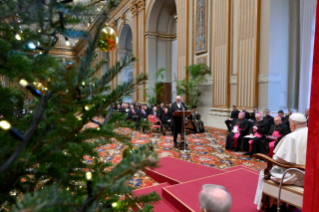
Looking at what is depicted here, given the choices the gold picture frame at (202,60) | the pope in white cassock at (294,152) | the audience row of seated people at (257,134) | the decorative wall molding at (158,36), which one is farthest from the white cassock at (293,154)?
the decorative wall molding at (158,36)

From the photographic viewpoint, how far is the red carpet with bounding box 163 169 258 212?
2.73 meters

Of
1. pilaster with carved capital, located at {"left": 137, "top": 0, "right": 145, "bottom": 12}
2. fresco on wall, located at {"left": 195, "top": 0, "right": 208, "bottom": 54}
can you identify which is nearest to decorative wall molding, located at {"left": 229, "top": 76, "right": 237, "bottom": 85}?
fresco on wall, located at {"left": 195, "top": 0, "right": 208, "bottom": 54}

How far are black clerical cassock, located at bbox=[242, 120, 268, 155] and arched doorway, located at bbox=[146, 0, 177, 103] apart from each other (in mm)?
8256

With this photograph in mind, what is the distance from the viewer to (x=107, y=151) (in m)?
6.22

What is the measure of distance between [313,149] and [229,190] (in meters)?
1.88

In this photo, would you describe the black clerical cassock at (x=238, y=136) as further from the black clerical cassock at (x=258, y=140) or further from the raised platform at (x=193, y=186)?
the raised platform at (x=193, y=186)

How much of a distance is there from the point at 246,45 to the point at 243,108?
236cm

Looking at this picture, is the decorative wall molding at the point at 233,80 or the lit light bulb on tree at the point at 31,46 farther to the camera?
the decorative wall molding at the point at 233,80

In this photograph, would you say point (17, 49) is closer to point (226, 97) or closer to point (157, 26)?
point (226, 97)

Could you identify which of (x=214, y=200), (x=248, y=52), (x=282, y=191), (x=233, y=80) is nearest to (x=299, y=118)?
(x=282, y=191)

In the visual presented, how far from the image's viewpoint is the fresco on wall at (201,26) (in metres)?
10.3

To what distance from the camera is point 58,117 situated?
0.61 meters

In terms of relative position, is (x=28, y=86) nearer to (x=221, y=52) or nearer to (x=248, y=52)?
(x=248, y=52)

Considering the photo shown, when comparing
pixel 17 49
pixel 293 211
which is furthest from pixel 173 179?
pixel 17 49
